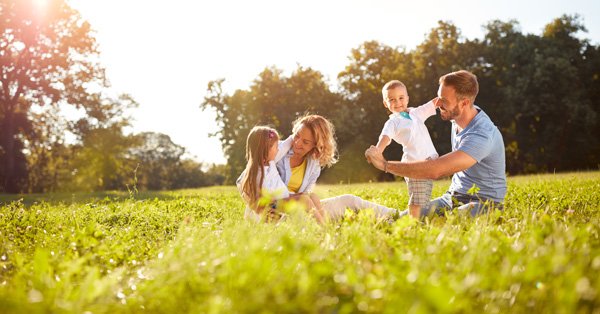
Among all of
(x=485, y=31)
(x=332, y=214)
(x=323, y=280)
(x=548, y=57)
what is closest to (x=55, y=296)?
(x=323, y=280)

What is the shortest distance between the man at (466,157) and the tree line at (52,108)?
20097mm

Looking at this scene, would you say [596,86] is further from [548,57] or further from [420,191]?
[420,191]

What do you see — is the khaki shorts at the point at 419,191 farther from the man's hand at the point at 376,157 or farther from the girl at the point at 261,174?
the girl at the point at 261,174

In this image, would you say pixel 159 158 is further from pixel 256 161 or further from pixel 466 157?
pixel 466 157

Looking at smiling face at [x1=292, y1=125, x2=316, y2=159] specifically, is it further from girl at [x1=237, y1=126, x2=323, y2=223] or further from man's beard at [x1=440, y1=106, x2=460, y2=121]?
man's beard at [x1=440, y1=106, x2=460, y2=121]

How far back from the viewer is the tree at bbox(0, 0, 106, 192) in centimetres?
2940

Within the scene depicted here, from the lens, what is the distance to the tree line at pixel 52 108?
29.8 metres

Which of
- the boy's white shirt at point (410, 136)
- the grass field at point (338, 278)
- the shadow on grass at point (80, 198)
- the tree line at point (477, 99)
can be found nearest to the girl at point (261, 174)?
the boy's white shirt at point (410, 136)

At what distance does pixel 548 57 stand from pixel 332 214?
Answer: 34654 mm

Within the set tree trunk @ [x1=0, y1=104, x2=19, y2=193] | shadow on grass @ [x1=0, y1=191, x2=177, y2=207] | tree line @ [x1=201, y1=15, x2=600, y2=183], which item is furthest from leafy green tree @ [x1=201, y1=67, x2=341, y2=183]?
shadow on grass @ [x1=0, y1=191, x2=177, y2=207]

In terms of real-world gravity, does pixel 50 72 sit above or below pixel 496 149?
above

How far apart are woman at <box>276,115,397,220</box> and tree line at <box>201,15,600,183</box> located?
Result: 27.1 m

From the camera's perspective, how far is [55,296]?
270cm

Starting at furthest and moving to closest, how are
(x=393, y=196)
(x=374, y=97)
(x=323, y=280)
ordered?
(x=374, y=97) → (x=393, y=196) → (x=323, y=280)
